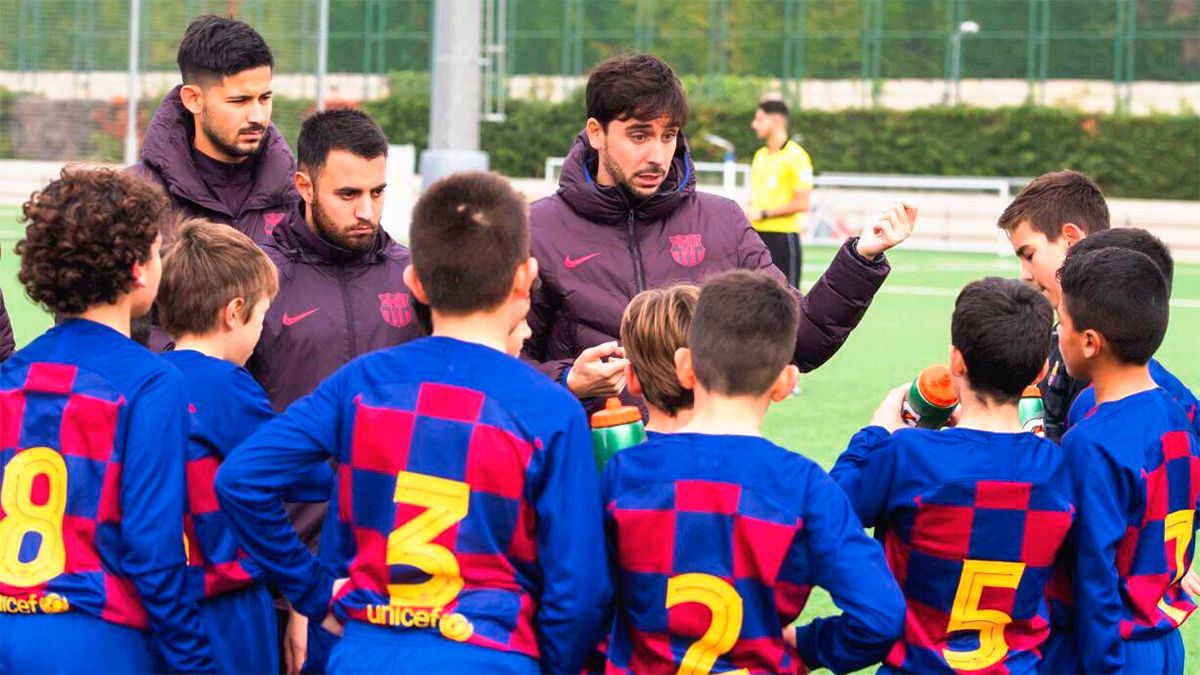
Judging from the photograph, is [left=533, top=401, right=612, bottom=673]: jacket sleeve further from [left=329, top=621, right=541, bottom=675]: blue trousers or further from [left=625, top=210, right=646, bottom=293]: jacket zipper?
[left=625, top=210, right=646, bottom=293]: jacket zipper

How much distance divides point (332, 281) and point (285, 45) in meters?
25.1

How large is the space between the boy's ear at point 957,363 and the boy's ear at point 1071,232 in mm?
1316

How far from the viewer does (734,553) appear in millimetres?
2996

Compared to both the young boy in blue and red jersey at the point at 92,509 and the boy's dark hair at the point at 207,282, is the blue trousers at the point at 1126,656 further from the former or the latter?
the boy's dark hair at the point at 207,282

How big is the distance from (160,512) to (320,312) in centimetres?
99

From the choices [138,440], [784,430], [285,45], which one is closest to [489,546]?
[138,440]

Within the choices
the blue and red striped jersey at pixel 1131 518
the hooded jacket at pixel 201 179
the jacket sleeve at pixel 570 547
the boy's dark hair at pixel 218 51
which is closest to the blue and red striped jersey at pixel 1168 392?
the blue and red striped jersey at pixel 1131 518

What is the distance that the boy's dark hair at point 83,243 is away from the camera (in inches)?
131

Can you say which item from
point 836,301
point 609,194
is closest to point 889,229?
point 836,301

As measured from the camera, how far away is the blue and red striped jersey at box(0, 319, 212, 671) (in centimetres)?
318

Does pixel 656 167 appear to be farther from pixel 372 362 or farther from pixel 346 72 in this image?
pixel 346 72

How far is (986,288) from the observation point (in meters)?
3.52

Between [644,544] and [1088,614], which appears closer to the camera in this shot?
[644,544]

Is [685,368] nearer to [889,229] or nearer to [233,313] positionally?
[889,229]
